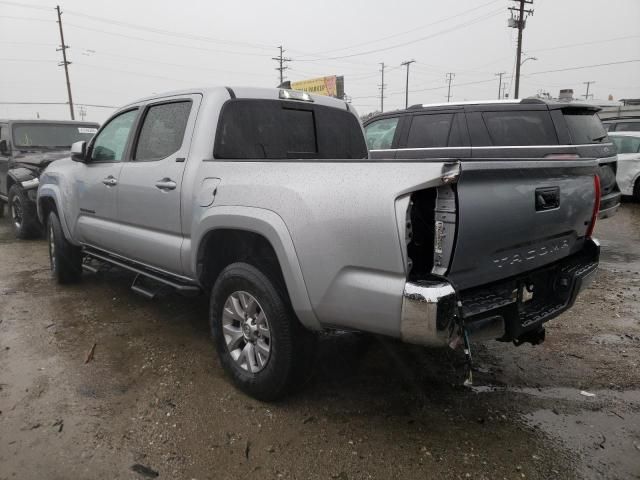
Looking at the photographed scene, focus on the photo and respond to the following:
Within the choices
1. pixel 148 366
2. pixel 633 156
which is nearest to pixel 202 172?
pixel 148 366

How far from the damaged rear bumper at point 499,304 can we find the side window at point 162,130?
2.24 m

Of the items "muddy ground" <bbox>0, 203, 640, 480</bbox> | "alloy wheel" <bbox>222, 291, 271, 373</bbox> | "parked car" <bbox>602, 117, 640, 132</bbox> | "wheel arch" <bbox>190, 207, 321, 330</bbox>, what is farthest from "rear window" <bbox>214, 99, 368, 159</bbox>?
"parked car" <bbox>602, 117, 640, 132</bbox>

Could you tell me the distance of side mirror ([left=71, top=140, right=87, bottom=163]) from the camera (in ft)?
14.8

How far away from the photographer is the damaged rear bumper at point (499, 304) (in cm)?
205

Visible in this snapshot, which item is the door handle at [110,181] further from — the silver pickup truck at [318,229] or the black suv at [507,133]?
the black suv at [507,133]

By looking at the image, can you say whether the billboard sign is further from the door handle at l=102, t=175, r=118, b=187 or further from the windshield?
the door handle at l=102, t=175, r=118, b=187

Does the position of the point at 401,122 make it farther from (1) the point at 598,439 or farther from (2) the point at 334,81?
(2) the point at 334,81

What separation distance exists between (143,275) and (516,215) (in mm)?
2920

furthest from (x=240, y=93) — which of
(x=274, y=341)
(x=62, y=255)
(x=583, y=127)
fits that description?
(x=583, y=127)

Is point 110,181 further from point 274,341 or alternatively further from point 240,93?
point 274,341

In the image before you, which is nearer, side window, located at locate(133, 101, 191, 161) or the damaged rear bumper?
the damaged rear bumper

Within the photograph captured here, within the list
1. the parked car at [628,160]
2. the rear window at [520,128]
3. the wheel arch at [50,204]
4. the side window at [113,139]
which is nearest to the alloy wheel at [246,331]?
the side window at [113,139]

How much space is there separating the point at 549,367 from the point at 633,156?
367 inches

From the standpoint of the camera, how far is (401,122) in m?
7.30
